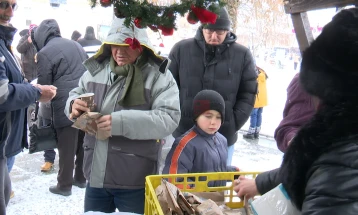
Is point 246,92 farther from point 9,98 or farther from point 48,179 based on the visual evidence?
point 48,179

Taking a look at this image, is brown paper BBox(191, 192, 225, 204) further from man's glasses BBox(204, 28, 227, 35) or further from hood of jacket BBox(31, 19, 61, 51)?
hood of jacket BBox(31, 19, 61, 51)

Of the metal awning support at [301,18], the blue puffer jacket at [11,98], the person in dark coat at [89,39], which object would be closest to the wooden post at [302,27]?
the metal awning support at [301,18]

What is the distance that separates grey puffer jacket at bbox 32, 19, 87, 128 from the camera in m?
3.73

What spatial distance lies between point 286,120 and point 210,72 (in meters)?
0.94

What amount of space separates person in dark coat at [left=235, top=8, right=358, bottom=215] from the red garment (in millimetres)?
915

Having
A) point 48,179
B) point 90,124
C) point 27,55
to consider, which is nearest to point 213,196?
point 90,124

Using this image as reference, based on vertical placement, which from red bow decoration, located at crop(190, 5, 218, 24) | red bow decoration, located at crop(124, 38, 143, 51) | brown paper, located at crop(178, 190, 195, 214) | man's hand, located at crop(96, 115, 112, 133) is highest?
red bow decoration, located at crop(190, 5, 218, 24)

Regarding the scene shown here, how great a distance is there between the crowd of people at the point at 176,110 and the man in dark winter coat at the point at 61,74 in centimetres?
1

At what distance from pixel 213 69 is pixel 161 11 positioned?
51.7 inches

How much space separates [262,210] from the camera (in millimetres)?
1309

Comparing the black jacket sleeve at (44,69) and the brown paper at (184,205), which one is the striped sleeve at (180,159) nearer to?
the brown paper at (184,205)

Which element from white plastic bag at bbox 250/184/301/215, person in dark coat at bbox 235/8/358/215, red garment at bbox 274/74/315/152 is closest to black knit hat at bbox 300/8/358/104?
person in dark coat at bbox 235/8/358/215

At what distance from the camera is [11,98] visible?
2332 mm

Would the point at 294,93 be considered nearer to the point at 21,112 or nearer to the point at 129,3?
the point at 129,3
